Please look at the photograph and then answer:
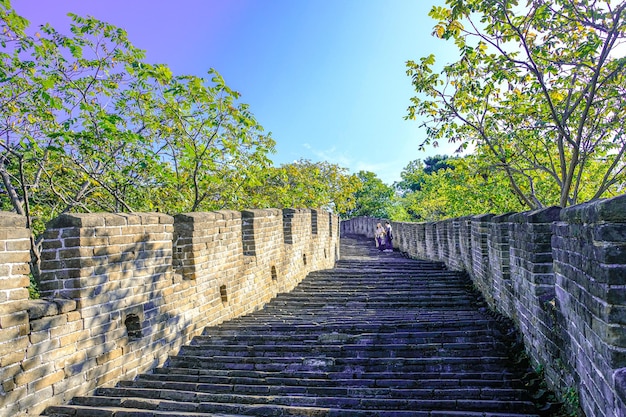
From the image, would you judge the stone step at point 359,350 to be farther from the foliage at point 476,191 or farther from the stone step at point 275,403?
the foliage at point 476,191

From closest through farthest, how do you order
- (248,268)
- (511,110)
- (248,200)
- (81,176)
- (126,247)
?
(126,247), (248,268), (81,176), (511,110), (248,200)

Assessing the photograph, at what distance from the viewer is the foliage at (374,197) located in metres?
37.5

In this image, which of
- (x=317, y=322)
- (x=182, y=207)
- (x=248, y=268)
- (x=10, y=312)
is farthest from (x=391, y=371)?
(x=182, y=207)

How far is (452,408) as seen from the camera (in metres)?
2.88

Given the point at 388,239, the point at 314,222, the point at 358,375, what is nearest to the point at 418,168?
the point at 388,239

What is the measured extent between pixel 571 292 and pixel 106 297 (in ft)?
11.4

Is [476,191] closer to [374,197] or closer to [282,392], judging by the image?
[282,392]

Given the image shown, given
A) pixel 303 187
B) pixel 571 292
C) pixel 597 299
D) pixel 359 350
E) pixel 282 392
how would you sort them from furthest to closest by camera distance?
pixel 303 187 < pixel 359 350 < pixel 282 392 < pixel 571 292 < pixel 597 299

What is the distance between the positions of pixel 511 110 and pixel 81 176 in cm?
859

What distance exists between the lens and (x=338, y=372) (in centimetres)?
364

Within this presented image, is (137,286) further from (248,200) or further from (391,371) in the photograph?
(248,200)

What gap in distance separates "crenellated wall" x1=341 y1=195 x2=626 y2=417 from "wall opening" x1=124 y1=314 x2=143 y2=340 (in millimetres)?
3444

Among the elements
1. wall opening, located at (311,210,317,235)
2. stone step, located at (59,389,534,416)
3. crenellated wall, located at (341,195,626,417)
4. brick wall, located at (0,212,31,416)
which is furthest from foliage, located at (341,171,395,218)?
brick wall, located at (0,212,31,416)

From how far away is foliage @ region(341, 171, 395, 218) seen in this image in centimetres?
3747
